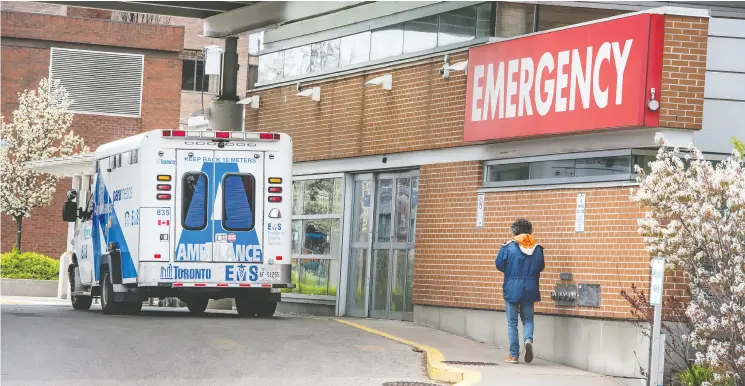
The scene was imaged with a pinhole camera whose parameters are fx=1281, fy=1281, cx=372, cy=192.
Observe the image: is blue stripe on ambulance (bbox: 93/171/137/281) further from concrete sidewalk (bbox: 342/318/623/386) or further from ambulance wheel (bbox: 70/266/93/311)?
concrete sidewalk (bbox: 342/318/623/386)

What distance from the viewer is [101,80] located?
45688 mm

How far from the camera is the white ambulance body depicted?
19156 mm

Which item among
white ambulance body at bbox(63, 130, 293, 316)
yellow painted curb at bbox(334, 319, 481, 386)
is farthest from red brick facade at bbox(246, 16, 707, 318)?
white ambulance body at bbox(63, 130, 293, 316)

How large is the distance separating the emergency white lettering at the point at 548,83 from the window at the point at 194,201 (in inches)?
166

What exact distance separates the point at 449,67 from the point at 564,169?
331cm

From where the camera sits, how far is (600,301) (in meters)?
15.6

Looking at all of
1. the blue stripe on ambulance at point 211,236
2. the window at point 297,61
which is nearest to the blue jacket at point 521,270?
the blue stripe on ambulance at point 211,236

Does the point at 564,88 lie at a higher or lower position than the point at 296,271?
higher

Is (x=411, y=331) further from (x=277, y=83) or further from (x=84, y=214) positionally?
(x=277, y=83)

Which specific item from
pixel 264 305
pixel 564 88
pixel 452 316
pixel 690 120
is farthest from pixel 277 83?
pixel 690 120

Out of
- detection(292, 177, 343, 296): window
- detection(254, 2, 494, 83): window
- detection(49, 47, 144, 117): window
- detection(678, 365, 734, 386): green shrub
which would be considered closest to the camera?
detection(678, 365, 734, 386): green shrub

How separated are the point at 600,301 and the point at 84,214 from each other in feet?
34.5

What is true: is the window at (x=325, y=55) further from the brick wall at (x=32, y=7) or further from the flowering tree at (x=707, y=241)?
the brick wall at (x=32, y=7)

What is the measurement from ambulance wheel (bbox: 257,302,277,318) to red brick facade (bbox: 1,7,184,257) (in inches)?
941
